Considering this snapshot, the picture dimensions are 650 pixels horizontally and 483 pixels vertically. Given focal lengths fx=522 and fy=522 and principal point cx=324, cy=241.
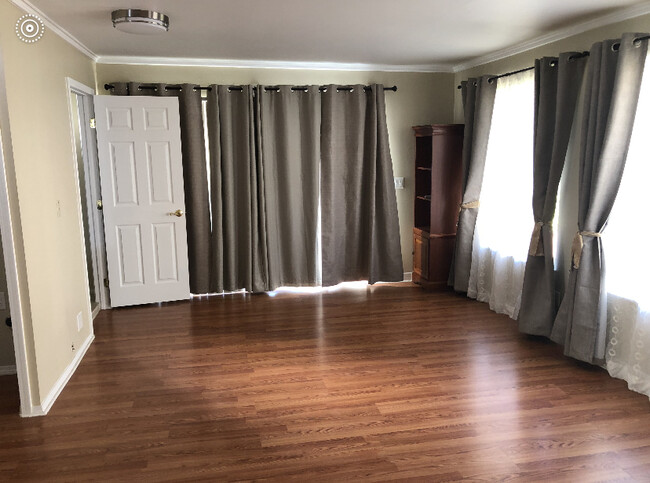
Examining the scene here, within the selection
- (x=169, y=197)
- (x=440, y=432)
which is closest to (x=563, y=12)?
(x=440, y=432)

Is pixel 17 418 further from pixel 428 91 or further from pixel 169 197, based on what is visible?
pixel 428 91

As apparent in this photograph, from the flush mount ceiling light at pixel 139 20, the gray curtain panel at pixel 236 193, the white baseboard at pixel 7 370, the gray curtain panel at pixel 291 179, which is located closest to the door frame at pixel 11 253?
the white baseboard at pixel 7 370

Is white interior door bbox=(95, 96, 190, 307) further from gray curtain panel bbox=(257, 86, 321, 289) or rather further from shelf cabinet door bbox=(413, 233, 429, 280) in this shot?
shelf cabinet door bbox=(413, 233, 429, 280)

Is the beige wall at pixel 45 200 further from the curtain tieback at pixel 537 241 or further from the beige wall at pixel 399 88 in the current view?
the curtain tieback at pixel 537 241

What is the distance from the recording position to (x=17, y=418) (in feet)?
10.0

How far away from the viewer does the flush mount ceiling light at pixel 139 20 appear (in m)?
3.35

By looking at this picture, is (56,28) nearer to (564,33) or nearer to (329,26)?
(329,26)

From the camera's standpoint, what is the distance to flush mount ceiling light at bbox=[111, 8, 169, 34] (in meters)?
3.35

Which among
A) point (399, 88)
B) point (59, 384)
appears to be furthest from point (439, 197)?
point (59, 384)

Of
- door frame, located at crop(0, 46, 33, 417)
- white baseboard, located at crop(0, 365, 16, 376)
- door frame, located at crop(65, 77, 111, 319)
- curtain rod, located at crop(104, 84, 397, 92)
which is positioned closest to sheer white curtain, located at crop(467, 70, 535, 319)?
curtain rod, located at crop(104, 84, 397, 92)

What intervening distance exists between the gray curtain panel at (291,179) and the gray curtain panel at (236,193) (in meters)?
0.10

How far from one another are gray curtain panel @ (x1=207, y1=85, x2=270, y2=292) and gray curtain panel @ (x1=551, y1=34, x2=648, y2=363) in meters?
3.06

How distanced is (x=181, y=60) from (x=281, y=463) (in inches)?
161

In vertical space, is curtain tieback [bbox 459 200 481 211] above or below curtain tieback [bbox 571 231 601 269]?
above
